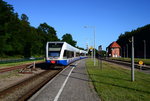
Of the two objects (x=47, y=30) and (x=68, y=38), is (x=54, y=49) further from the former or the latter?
(x=68, y=38)

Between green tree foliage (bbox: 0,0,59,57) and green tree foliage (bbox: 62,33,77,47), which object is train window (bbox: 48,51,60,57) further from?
green tree foliage (bbox: 62,33,77,47)

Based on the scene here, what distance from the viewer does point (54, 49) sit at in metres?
24.2

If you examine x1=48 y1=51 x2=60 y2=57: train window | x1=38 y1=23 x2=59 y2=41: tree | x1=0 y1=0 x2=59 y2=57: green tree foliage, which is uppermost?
x1=38 y1=23 x2=59 y2=41: tree

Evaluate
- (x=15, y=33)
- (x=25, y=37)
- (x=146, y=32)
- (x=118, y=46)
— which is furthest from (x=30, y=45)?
(x=118, y=46)

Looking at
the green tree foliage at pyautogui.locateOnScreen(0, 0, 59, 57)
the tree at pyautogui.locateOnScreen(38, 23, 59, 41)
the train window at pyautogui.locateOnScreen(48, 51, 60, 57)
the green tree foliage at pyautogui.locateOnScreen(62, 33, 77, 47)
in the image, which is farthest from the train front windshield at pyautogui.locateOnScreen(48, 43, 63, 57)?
the green tree foliage at pyautogui.locateOnScreen(62, 33, 77, 47)

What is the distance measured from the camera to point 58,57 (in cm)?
2378

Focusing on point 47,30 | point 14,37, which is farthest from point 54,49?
point 47,30

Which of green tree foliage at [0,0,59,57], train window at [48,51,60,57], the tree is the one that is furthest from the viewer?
the tree

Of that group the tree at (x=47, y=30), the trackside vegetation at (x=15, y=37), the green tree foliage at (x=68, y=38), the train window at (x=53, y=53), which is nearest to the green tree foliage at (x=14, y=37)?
the trackside vegetation at (x=15, y=37)

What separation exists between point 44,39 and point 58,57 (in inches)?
2998

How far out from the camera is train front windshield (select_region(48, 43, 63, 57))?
946 inches

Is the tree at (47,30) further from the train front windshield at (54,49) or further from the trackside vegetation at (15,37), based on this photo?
the train front windshield at (54,49)

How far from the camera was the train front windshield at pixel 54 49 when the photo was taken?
78.8 feet

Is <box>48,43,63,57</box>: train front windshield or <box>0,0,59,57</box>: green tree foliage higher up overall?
<box>0,0,59,57</box>: green tree foliage
